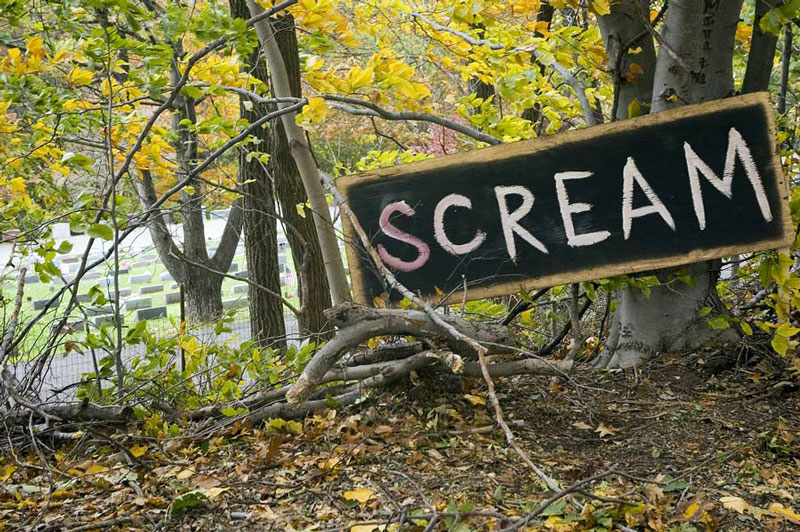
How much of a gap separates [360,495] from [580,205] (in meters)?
1.22

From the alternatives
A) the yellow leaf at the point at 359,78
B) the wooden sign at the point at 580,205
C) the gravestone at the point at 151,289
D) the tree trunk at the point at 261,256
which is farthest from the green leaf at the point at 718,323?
the gravestone at the point at 151,289

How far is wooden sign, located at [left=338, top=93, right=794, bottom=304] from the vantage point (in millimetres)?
2467

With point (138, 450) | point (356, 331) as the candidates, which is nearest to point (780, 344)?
point (356, 331)

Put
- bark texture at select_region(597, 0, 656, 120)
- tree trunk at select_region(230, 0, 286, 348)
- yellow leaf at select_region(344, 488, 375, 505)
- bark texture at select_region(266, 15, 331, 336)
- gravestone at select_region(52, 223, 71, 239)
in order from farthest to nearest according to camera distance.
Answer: gravestone at select_region(52, 223, 71, 239) → tree trunk at select_region(230, 0, 286, 348) → bark texture at select_region(266, 15, 331, 336) → bark texture at select_region(597, 0, 656, 120) → yellow leaf at select_region(344, 488, 375, 505)

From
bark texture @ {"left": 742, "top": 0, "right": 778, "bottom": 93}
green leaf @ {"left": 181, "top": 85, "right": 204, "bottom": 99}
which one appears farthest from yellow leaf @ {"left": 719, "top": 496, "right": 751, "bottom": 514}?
green leaf @ {"left": 181, "top": 85, "right": 204, "bottom": 99}

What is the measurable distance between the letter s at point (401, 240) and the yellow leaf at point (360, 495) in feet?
2.60

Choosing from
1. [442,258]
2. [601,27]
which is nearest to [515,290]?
[442,258]

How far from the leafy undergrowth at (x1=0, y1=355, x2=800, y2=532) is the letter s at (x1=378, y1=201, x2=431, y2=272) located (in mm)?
530

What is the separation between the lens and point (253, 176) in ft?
23.5

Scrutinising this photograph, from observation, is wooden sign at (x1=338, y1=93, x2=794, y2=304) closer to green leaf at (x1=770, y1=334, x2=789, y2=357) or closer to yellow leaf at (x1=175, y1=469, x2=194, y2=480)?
green leaf at (x1=770, y1=334, x2=789, y2=357)

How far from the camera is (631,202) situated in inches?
99.2

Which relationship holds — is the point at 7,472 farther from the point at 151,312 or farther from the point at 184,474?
the point at 151,312

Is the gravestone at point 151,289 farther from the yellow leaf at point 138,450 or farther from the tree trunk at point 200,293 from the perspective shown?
the yellow leaf at point 138,450

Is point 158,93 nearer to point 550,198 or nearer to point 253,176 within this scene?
point 550,198
